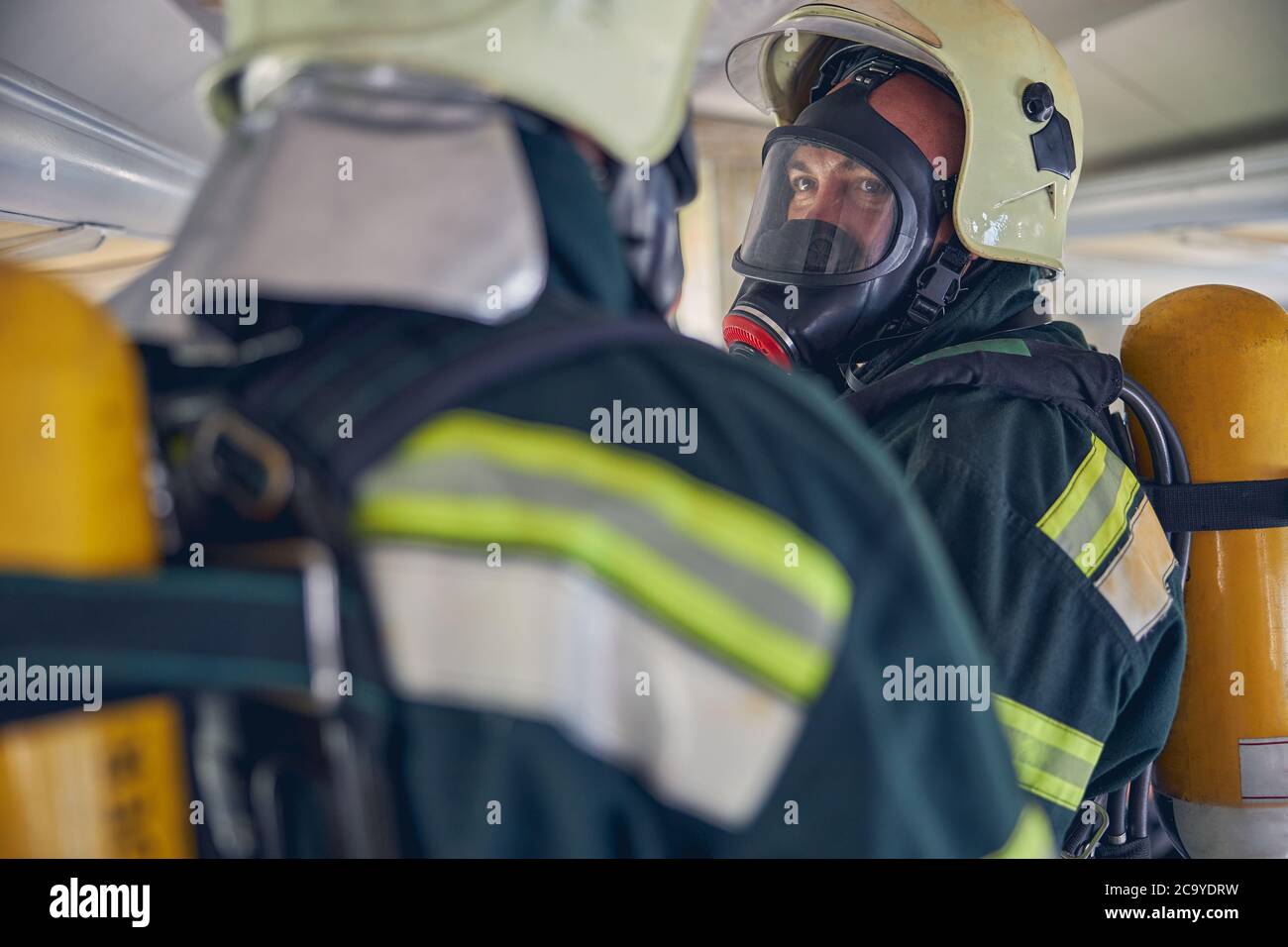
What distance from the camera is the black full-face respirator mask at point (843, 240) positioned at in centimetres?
236

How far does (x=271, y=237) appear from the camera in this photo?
854mm

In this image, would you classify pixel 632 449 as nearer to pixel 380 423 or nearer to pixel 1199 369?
pixel 380 423

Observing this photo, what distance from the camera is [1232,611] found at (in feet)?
7.07

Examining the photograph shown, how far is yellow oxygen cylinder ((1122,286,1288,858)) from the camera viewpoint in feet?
6.95

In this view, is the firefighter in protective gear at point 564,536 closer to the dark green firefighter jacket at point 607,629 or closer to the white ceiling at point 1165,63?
the dark green firefighter jacket at point 607,629

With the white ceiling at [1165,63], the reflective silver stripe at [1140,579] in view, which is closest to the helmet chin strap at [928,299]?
the reflective silver stripe at [1140,579]

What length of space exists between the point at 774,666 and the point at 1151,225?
7322 mm

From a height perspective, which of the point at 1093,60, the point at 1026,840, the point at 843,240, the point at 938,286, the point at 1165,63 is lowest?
the point at 1026,840

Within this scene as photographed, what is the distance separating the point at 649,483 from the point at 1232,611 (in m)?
1.79

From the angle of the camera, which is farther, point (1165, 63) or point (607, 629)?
point (1165, 63)

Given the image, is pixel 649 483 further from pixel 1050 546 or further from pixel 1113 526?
pixel 1113 526

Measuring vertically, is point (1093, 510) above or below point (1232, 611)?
above

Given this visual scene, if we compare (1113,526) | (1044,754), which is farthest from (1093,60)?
(1044,754)

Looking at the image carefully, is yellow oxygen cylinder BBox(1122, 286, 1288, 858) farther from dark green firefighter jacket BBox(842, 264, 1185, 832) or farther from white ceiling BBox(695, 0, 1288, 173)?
white ceiling BBox(695, 0, 1288, 173)
